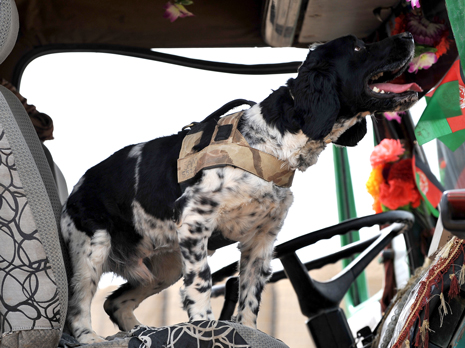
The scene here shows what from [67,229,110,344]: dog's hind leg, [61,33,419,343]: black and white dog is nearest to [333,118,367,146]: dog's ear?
[61,33,419,343]: black and white dog

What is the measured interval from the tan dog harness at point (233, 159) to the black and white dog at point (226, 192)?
22 mm

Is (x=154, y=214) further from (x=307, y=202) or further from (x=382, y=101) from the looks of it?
(x=307, y=202)

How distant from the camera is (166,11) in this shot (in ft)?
6.75

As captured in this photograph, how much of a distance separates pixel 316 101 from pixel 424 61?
2.90 ft

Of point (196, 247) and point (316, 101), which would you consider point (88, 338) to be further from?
point (316, 101)

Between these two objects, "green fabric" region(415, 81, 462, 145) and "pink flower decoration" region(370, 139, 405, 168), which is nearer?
"green fabric" region(415, 81, 462, 145)

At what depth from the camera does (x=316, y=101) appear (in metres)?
1.35

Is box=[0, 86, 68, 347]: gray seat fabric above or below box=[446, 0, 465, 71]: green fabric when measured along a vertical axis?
below

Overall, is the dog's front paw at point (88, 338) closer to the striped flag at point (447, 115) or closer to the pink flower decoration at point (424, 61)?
the striped flag at point (447, 115)

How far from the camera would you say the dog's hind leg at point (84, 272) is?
1482 millimetres

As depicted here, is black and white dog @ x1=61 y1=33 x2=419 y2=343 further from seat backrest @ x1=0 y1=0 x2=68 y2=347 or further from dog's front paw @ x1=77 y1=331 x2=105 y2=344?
seat backrest @ x1=0 y1=0 x2=68 y2=347

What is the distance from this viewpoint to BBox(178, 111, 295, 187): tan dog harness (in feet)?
4.48

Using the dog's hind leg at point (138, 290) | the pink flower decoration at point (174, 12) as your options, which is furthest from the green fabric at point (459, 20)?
the pink flower decoration at point (174, 12)

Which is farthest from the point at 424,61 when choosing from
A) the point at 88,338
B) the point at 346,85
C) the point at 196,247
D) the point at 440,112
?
the point at 88,338
